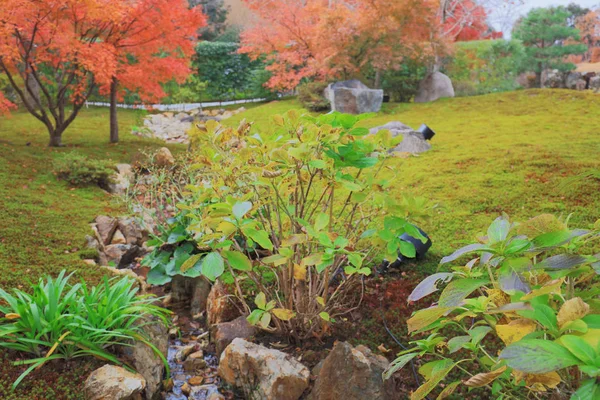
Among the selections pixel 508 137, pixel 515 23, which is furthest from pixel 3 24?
pixel 515 23

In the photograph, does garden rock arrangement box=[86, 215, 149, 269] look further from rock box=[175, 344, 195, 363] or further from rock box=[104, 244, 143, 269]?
rock box=[175, 344, 195, 363]

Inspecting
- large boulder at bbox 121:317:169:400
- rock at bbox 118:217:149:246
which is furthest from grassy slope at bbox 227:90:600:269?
rock at bbox 118:217:149:246

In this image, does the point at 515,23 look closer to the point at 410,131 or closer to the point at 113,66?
the point at 410,131

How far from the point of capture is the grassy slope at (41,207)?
331 centimetres

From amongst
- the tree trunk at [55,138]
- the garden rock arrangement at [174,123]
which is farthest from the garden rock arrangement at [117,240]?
the garden rock arrangement at [174,123]

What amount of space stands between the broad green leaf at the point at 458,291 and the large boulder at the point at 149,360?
1.90 meters

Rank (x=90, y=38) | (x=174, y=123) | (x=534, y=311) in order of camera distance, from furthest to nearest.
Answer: (x=174, y=123) → (x=90, y=38) → (x=534, y=311)

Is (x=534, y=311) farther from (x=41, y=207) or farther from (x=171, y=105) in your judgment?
(x=171, y=105)

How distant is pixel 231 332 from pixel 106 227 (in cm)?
255

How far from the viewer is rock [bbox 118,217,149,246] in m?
4.54

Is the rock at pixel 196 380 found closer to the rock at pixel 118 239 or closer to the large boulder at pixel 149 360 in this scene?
the large boulder at pixel 149 360

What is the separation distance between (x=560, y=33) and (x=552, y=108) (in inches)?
345

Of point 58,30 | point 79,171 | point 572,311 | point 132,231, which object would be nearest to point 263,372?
point 572,311

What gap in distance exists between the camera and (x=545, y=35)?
1591 cm
